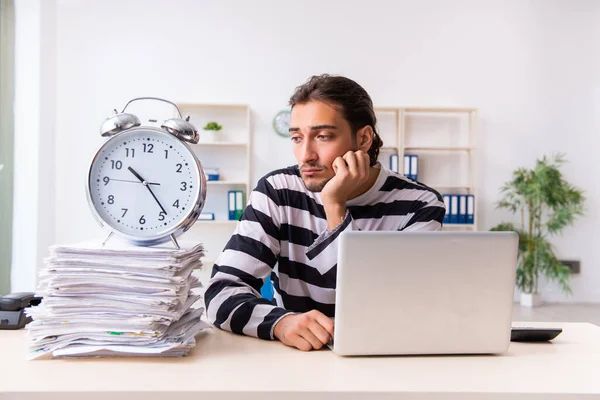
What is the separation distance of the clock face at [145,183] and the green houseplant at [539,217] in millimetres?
4738

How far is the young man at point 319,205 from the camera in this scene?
1605 millimetres

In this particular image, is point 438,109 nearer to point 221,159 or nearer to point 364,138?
point 221,159

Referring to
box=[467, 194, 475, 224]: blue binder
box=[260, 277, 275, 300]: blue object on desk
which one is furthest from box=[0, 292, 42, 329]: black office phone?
box=[467, 194, 475, 224]: blue binder

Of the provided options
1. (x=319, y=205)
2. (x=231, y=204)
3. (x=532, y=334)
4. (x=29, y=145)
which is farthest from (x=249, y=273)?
(x=29, y=145)

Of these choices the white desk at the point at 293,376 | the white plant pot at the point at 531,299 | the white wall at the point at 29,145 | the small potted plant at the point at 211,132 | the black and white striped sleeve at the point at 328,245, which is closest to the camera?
the white desk at the point at 293,376

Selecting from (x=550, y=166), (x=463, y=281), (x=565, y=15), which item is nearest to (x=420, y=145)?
(x=550, y=166)

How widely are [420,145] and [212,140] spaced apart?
204cm

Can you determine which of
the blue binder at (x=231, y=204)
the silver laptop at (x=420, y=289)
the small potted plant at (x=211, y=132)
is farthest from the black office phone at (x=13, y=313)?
the small potted plant at (x=211, y=132)

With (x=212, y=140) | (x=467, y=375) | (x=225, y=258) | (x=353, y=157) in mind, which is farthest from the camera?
(x=212, y=140)

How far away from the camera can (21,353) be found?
1105 millimetres

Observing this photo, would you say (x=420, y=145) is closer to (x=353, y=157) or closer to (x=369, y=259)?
(x=353, y=157)

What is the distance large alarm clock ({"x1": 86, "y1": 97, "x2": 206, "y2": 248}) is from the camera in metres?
Result: 1.17

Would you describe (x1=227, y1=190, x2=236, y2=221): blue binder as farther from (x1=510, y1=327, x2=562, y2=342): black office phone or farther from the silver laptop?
the silver laptop

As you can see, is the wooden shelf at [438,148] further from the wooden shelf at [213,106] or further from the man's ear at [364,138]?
the man's ear at [364,138]
